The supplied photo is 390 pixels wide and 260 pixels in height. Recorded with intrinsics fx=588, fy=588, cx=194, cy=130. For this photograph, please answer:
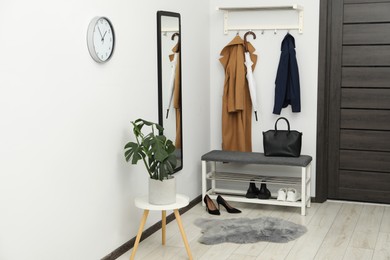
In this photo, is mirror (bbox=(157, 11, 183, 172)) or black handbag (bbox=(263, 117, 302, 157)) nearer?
mirror (bbox=(157, 11, 183, 172))

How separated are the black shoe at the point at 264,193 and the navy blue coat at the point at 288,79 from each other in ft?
2.16

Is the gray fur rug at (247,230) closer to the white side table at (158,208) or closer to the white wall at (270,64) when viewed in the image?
the white side table at (158,208)

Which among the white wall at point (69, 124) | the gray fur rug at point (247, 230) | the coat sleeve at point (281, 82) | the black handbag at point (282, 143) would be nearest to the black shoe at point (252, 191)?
the black handbag at point (282, 143)

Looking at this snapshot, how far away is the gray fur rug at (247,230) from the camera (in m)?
4.07

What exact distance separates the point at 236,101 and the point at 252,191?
2.60ft

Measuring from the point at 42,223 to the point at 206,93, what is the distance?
257cm

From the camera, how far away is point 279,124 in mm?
5227

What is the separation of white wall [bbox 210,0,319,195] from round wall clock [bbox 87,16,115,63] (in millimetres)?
1881

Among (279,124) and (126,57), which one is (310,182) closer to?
(279,124)

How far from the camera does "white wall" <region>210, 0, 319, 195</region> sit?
5059 mm

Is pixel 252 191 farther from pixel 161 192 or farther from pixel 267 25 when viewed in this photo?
pixel 161 192

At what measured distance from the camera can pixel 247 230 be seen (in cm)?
426

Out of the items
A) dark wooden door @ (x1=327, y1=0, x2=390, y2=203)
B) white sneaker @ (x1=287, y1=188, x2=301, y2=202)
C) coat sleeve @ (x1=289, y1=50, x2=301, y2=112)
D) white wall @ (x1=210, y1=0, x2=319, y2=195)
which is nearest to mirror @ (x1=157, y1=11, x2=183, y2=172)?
white wall @ (x1=210, y1=0, x2=319, y2=195)

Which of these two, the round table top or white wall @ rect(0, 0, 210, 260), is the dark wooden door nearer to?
white wall @ rect(0, 0, 210, 260)
